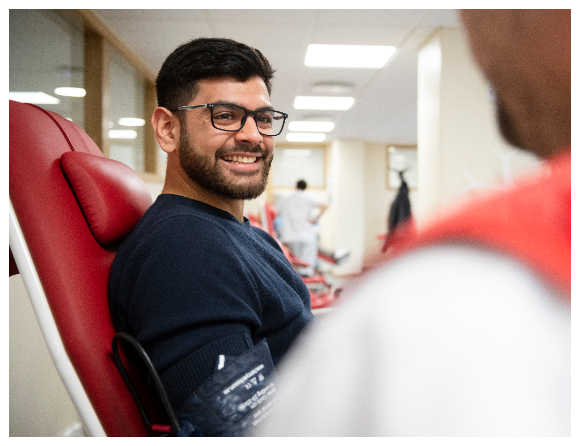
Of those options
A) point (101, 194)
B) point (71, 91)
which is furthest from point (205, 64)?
point (71, 91)

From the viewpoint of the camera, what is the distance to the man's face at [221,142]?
3.09 feet

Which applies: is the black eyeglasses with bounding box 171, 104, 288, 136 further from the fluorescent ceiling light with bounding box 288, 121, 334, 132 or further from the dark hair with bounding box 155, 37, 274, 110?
the fluorescent ceiling light with bounding box 288, 121, 334, 132

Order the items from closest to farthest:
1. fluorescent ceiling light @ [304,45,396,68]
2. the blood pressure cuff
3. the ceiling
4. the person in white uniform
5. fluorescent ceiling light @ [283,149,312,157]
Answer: the blood pressure cuff → the ceiling → fluorescent ceiling light @ [304,45,396,68] → the person in white uniform → fluorescent ceiling light @ [283,149,312,157]

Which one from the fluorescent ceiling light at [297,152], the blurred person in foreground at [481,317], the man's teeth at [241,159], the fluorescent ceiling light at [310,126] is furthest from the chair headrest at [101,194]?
the fluorescent ceiling light at [297,152]

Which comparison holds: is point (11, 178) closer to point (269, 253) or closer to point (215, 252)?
point (215, 252)

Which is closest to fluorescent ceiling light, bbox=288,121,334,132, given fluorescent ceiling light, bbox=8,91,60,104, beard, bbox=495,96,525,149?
fluorescent ceiling light, bbox=8,91,60,104

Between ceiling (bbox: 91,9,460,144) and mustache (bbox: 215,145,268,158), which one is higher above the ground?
ceiling (bbox: 91,9,460,144)

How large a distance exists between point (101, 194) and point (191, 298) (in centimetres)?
32

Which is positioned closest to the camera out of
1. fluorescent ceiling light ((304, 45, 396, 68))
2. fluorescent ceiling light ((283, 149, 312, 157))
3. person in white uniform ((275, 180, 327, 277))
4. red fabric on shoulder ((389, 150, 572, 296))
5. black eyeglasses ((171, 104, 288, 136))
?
red fabric on shoulder ((389, 150, 572, 296))

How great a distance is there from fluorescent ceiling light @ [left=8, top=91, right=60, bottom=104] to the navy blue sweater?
1413mm

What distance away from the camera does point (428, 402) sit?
22cm

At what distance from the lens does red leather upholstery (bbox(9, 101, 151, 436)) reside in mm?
685
